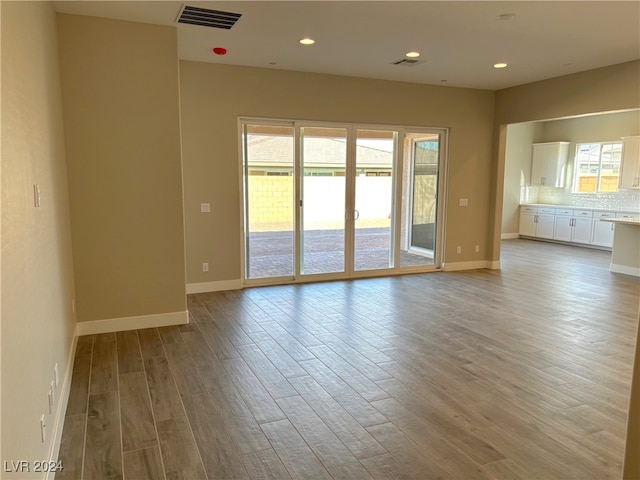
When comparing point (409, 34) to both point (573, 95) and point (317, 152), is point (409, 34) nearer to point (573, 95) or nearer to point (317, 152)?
point (317, 152)

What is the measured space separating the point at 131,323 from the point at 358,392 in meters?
2.52

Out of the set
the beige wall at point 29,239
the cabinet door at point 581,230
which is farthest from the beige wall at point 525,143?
the beige wall at point 29,239

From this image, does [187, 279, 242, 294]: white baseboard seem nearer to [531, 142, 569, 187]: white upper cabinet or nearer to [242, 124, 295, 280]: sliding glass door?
[242, 124, 295, 280]: sliding glass door

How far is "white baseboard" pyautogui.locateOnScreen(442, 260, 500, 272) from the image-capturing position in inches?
292

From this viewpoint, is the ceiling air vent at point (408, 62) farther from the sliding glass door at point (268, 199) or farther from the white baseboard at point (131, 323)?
the white baseboard at point (131, 323)

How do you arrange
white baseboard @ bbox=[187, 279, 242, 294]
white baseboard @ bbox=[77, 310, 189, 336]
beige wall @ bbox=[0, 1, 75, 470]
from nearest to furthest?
beige wall @ bbox=[0, 1, 75, 470]
white baseboard @ bbox=[77, 310, 189, 336]
white baseboard @ bbox=[187, 279, 242, 294]

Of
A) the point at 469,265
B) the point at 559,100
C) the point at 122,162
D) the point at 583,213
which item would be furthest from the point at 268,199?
the point at 583,213

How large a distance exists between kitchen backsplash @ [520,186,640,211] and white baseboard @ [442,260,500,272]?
14.2 feet

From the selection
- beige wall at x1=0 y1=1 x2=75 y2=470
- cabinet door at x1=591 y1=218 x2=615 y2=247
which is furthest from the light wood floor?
cabinet door at x1=591 y1=218 x2=615 y2=247

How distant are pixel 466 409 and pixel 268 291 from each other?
3.46 meters

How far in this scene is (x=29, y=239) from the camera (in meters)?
2.04

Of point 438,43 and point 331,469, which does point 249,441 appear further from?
point 438,43

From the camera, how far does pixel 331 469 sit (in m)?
2.25

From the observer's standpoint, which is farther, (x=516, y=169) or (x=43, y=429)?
(x=516, y=169)
